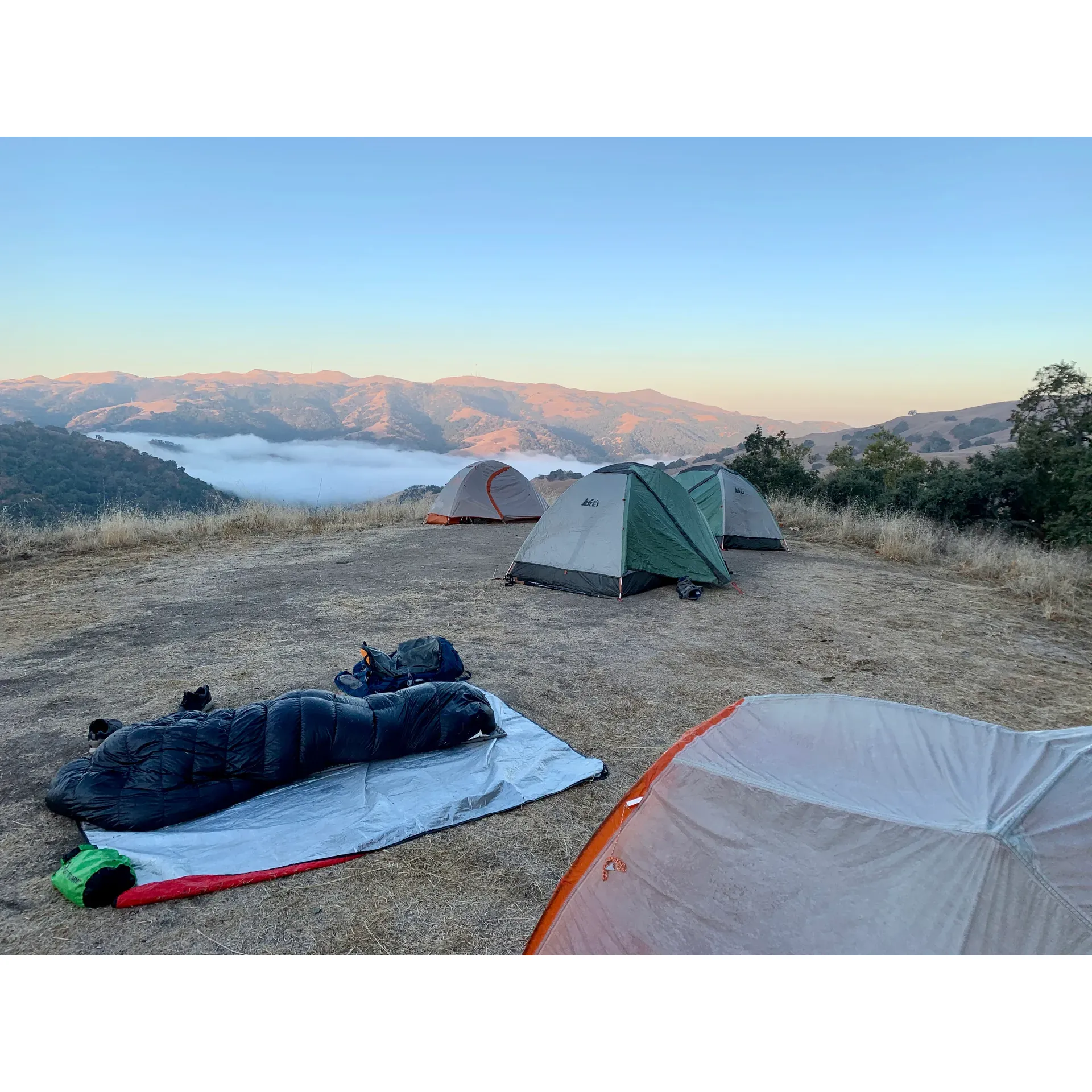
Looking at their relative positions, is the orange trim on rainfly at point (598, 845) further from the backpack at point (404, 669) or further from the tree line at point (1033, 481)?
the tree line at point (1033, 481)

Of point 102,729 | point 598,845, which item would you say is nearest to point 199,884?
point 102,729

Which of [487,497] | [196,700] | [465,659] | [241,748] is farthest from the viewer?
[487,497]

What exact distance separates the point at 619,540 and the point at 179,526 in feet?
25.5

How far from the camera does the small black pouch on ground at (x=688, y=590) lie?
7906 millimetres

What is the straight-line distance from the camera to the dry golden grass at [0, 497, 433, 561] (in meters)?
10.1

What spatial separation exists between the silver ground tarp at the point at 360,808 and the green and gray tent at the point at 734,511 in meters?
7.34

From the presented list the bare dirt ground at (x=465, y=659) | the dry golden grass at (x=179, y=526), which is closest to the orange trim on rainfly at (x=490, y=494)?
the dry golden grass at (x=179, y=526)

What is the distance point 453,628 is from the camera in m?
6.74

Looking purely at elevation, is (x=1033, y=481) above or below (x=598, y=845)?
above

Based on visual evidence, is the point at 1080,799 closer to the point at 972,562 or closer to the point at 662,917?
the point at 662,917

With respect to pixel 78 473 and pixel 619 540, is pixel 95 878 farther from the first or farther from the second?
pixel 78 473

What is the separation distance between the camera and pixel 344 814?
3.47 metres

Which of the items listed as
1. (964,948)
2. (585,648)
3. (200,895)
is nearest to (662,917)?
(964,948)

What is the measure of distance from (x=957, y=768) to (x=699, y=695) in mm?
2981
